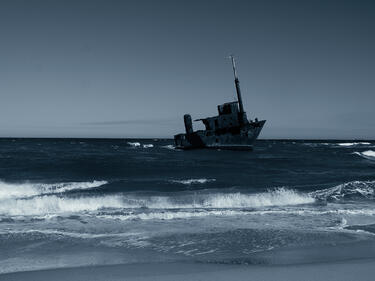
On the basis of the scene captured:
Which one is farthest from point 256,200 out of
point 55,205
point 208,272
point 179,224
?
point 208,272

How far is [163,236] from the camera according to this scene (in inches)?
368

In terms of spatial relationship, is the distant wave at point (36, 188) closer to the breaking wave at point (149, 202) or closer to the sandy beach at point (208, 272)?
the breaking wave at point (149, 202)


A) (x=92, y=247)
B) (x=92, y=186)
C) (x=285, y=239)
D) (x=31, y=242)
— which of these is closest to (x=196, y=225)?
(x=285, y=239)

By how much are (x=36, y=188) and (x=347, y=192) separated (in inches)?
725

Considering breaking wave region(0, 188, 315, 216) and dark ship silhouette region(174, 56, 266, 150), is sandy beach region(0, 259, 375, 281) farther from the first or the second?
dark ship silhouette region(174, 56, 266, 150)

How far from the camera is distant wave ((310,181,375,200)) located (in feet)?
61.9

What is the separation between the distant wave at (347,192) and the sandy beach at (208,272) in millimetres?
12884

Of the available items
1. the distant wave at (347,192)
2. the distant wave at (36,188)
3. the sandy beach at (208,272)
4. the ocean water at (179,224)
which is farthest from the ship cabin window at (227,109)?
the sandy beach at (208,272)

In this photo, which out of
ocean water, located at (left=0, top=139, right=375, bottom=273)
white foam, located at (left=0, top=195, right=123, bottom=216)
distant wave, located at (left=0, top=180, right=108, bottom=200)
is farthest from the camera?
distant wave, located at (left=0, top=180, right=108, bottom=200)

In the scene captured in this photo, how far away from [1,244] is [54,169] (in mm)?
24449

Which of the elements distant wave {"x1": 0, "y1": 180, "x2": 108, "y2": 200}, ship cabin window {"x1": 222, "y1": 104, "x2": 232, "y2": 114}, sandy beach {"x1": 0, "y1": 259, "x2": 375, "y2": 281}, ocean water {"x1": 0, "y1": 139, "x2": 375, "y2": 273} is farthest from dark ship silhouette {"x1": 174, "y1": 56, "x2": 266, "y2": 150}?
sandy beach {"x1": 0, "y1": 259, "x2": 375, "y2": 281}

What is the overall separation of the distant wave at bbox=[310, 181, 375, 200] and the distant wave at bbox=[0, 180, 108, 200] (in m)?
13.6

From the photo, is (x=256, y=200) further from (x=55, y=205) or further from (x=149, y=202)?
(x=55, y=205)

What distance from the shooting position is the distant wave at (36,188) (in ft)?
65.0
